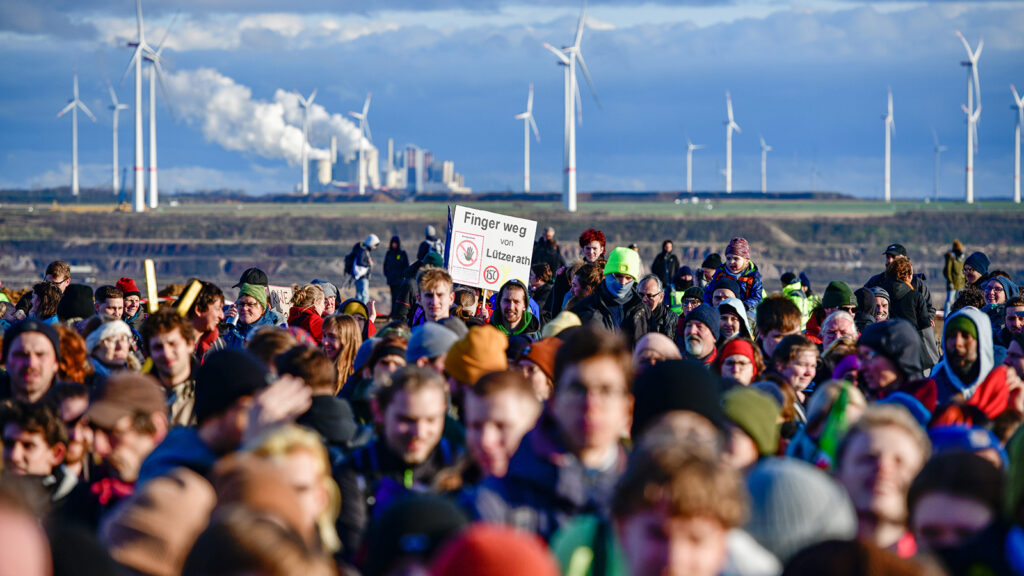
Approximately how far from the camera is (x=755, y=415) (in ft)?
18.3

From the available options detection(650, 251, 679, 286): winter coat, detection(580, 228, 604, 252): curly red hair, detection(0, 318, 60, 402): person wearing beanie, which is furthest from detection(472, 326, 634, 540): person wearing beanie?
detection(650, 251, 679, 286): winter coat

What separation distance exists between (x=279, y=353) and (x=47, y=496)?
1.77m

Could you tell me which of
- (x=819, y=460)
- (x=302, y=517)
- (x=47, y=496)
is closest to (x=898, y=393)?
(x=819, y=460)

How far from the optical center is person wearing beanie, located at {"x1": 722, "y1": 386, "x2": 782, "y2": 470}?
5.34 meters

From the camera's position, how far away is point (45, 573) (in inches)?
133

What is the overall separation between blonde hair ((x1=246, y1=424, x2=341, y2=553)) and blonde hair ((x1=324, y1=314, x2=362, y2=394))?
4.18 metres

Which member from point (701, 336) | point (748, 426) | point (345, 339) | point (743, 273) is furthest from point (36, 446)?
point (743, 273)

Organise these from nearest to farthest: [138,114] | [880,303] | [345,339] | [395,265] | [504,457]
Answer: [504,457] < [345,339] < [880,303] < [395,265] < [138,114]

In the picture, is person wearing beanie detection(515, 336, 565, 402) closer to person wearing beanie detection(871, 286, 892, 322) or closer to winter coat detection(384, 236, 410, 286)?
person wearing beanie detection(871, 286, 892, 322)

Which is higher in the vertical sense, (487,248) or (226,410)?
(487,248)

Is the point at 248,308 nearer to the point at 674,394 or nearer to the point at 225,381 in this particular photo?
the point at 225,381

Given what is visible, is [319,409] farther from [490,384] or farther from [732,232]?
[732,232]

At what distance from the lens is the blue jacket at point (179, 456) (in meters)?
5.30

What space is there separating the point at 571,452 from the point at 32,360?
4.12 m
